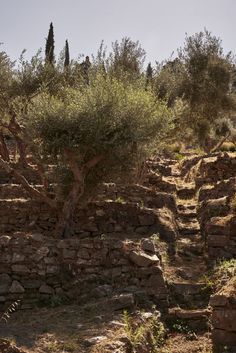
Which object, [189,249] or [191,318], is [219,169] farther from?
[191,318]

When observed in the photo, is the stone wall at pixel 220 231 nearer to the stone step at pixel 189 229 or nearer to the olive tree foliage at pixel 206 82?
the stone step at pixel 189 229

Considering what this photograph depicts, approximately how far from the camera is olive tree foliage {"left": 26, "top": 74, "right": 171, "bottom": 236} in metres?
12.3

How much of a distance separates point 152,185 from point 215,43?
7.88 m

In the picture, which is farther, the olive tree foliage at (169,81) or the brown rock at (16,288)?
the olive tree foliage at (169,81)

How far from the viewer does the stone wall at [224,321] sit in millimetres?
8586

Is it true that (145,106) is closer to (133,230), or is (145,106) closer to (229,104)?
(133,230)

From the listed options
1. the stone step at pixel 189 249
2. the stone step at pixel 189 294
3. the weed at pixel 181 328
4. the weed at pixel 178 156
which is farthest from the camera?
the weed at pixel 178 156

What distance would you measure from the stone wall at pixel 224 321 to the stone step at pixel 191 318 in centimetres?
63

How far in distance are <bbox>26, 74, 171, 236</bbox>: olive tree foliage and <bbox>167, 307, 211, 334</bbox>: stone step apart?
13.2 feet

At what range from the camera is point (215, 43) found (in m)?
23.2

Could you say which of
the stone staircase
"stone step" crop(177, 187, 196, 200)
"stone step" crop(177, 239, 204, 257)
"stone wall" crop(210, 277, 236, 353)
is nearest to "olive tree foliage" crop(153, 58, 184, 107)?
"stone step" crop(177, 187, 196, 200)

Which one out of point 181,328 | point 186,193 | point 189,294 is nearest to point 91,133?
point 189,294

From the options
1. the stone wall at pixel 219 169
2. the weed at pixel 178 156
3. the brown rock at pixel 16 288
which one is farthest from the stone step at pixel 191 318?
the weed at pixel 178 156

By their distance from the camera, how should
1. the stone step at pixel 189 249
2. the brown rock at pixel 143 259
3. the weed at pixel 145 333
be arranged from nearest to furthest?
the weed at pixel 145 333 < the brown rock at pixel 143 259 < the stone step at pixel 189 249
